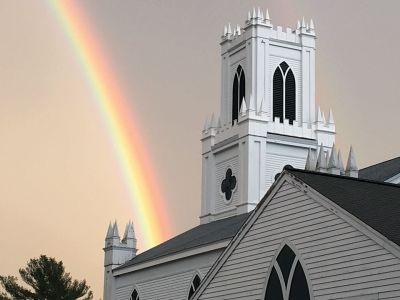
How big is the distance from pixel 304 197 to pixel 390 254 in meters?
3.82

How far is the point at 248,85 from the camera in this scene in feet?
212

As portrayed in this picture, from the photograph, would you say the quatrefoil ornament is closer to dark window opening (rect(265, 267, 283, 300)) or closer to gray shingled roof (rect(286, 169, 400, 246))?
gray shingled roof (rect(286, 169, 400, 246))

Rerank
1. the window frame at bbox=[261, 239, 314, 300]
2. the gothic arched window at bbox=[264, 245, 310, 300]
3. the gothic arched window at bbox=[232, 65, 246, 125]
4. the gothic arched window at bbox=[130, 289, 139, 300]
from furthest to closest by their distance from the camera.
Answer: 1. the gothic arched window at bbox=[232, 65, 246, 125]
2. the gothic arched window at bbox=[130, 289, 139, 300]
3. the gothic arched window at bbox=[264, 245, 310, 300]
4. the window frame at bbox=[261, 239, 314, 300]

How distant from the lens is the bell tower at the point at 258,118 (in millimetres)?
61344

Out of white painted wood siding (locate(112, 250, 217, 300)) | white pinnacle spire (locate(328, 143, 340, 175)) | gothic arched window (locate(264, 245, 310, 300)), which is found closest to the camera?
gothic arched window (locate(264, 245, 310, 300))

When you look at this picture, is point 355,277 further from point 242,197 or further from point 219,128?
point 219,128

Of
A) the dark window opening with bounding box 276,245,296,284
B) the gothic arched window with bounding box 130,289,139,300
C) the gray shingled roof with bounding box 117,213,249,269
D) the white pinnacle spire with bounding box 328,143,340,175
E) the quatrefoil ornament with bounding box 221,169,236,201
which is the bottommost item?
the dark window opening with bounding box 276,245,296,284

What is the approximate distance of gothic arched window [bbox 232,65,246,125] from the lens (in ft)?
216

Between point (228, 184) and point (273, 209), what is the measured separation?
126 feet

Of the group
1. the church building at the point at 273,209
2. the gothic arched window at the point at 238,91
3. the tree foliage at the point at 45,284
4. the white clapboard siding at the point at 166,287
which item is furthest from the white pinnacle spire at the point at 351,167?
the tree foliage at the point at 45,284

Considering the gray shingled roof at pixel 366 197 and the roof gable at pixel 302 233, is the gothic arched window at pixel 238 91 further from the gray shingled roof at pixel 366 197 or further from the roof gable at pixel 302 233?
the gray shingled roof at pixel 366 197

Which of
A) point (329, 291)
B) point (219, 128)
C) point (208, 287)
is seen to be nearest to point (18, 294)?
point (219, 128)

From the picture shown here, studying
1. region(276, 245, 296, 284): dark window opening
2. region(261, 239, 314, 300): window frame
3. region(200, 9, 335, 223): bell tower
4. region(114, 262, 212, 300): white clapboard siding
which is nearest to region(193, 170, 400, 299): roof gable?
region(261, 239, 314, 300): window frame

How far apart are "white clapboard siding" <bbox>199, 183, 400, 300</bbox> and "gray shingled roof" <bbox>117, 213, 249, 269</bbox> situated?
17975mm
